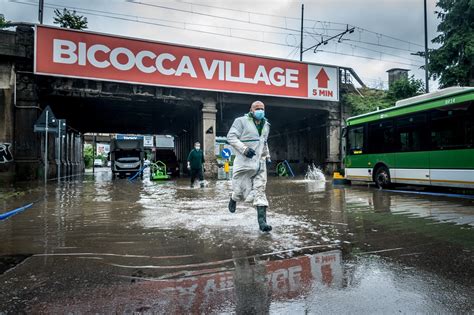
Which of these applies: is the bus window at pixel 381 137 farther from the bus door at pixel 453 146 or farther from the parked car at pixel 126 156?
the parked car at pixel 126 156

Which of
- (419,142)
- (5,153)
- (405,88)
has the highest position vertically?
(405,88)

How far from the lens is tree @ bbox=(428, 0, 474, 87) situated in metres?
20.4

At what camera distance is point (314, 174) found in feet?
75.2

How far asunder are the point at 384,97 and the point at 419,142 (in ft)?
43.7

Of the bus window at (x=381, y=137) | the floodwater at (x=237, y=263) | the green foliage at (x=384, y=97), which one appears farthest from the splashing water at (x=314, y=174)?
the floodwater at (x=237, y=263)

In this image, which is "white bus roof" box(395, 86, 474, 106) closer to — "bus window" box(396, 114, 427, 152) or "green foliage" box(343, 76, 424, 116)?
"bus window" box(396, 114, 427, 152)

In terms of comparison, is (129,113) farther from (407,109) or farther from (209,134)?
(407,109)

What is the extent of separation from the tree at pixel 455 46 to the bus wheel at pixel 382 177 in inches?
438

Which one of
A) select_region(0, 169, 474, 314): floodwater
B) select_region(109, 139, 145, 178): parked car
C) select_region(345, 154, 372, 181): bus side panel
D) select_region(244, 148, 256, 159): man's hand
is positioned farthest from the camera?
select_region(109, 139, 145, 178): parked car

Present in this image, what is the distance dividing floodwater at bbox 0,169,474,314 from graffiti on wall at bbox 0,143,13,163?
10.4m

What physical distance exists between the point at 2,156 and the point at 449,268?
676 inches

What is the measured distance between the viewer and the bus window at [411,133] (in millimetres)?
11836

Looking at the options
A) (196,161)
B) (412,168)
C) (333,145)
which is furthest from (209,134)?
(412,168)

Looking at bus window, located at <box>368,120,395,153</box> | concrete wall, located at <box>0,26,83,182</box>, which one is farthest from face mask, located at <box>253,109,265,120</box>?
concrete wall, located at <box>0,26,83,182</box>
